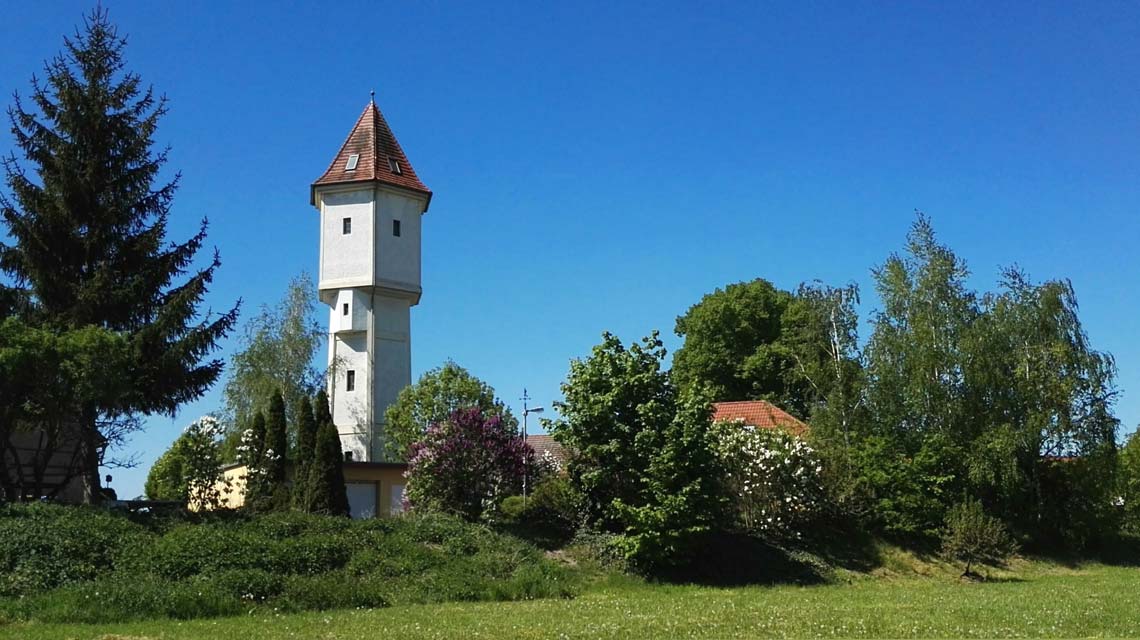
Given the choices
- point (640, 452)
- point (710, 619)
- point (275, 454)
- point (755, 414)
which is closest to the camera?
point (710, 619)

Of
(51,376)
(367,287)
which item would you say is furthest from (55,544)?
(367,287)

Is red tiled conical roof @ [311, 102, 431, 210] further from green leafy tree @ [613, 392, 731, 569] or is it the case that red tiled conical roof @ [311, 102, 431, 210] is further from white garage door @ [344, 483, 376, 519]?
green leafy tree @ [613, 392, 731, 569]

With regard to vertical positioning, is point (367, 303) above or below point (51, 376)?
above

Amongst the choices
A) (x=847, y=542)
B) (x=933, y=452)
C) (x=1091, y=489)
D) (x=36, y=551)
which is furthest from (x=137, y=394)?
(x=1091, y=489)

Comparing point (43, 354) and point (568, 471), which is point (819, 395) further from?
point (43, 354)

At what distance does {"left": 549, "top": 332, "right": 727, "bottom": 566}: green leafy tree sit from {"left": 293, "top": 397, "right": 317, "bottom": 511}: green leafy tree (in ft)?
23.7

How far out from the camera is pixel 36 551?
63.1ft

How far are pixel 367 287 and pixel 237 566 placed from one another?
2449cm

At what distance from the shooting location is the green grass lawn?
14.1m

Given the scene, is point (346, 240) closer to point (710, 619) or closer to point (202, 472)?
point (202, 472)

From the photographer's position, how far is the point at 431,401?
39.0 metres

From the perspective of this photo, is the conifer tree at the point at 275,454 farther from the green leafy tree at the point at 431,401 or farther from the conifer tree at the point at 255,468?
the green leafy tree at the point at 431,401

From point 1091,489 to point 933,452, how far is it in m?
6.87

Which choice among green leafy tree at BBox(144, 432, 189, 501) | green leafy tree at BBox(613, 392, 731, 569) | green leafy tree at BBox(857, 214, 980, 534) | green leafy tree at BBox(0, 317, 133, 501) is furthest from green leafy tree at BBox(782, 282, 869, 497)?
green leafy tree at BBox(144, 432, 189, 501)
